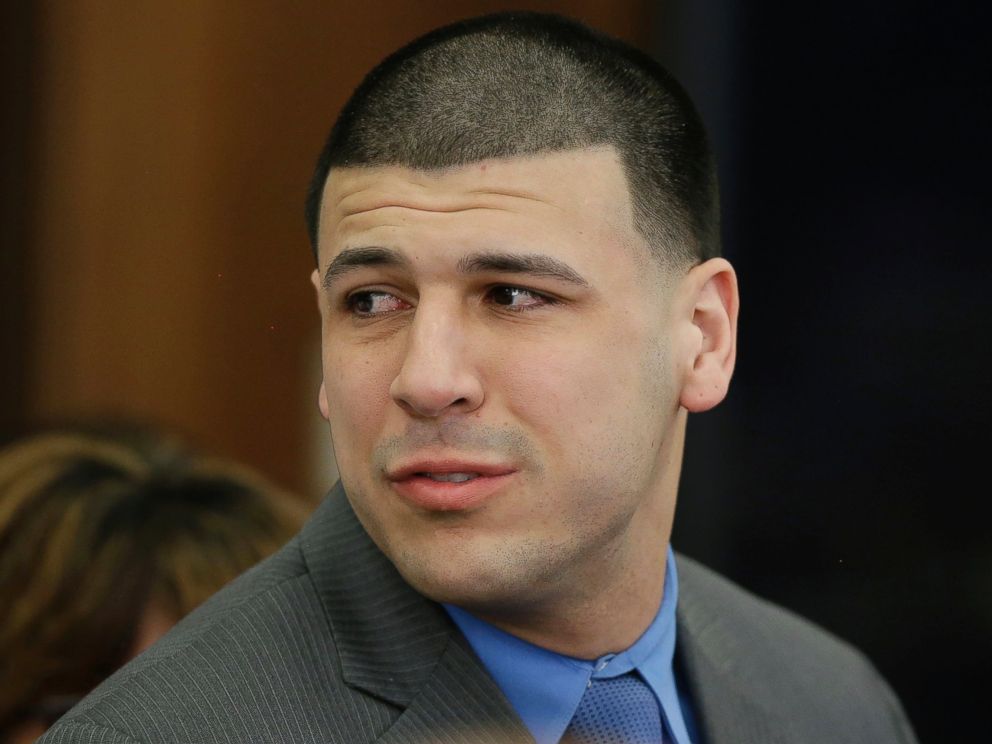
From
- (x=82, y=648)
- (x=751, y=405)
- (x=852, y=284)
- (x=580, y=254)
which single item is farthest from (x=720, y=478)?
(x=580, y=254)

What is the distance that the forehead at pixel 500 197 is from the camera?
7.92 feet

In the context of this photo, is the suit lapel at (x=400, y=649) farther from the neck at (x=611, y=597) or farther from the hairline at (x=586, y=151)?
the hairline at (x=586, y=151)

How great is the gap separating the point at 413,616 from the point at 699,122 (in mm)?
1060

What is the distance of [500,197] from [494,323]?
0.20 m

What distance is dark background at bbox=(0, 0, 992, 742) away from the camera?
522 cm

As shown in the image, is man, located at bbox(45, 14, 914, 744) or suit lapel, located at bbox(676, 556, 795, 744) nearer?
man, located at bbox(45, 14, 914, 744)

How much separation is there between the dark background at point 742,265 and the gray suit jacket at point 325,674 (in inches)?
93.1

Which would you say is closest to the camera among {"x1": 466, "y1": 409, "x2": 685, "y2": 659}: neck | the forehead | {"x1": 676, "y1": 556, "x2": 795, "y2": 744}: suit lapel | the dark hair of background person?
the forehead

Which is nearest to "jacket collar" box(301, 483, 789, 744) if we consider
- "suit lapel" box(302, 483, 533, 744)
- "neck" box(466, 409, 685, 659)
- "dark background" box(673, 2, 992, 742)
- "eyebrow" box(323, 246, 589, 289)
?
"suit lapel" box(302, 483, 533, 744)

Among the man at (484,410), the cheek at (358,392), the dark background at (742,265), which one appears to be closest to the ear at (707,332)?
the man at (484,410)

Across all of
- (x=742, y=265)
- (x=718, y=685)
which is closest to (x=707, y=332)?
(x=718, y=685)

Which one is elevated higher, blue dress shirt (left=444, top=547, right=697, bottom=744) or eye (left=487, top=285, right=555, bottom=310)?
eye (left=487, top=285, right=555, bottom=310)

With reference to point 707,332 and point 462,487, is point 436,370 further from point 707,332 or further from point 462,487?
point 707,332

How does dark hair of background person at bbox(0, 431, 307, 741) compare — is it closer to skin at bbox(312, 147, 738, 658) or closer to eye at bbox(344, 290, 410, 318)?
skin at bbox(312, 147, 738, 658)
